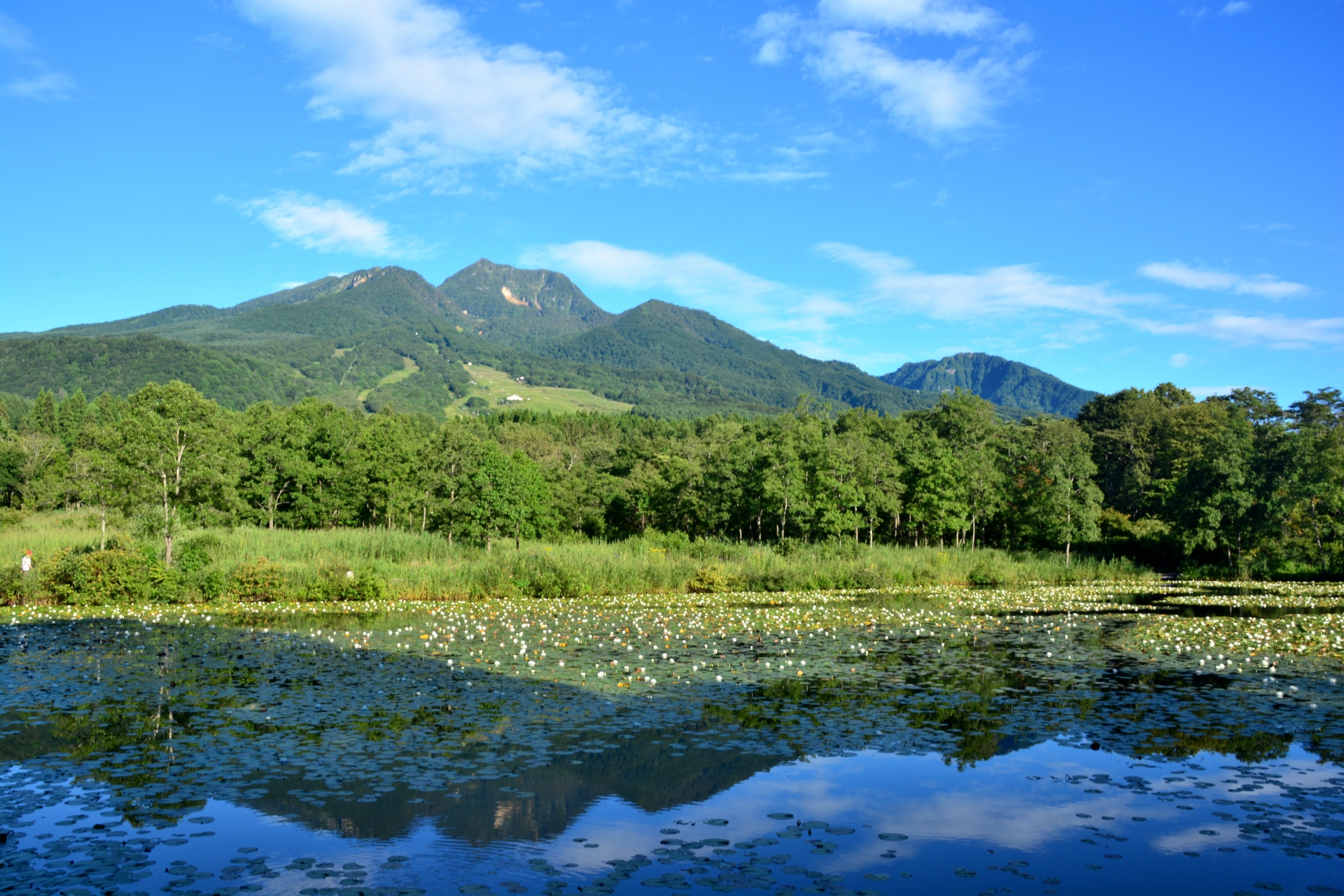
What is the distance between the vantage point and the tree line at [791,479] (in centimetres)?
4041

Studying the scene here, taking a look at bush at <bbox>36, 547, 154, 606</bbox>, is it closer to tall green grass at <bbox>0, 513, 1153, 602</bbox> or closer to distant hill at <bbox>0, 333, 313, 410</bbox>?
tall green grass at <bbox>0, 513, 1153, 602</bbox>

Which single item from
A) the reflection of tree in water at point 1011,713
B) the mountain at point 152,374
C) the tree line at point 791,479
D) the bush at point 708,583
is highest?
the mountain at point 152,374

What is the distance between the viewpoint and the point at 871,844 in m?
8.62

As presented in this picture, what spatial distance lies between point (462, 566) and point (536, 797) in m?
27.0

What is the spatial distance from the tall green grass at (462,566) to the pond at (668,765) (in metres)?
9.38

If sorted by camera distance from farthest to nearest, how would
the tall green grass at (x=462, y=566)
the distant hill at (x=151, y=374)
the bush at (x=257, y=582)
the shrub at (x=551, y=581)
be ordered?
the distant hill at (x=151, y=374) < the shrub at (x=551, y=581) < the bush at (x=257, y=582) < the tall green grass at (x=462, y=566)

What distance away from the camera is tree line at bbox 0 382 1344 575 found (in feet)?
133

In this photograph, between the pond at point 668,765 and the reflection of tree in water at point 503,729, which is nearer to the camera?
the pond at point 668,765

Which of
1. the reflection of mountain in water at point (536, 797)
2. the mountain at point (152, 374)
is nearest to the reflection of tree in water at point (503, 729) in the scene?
the reflection of mountain in water at point (536, 797)

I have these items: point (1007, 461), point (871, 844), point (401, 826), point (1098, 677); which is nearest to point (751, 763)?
point (871, 844)

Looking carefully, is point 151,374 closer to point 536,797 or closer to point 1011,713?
point 536,797

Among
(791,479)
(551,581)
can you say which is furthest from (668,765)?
(791,479)

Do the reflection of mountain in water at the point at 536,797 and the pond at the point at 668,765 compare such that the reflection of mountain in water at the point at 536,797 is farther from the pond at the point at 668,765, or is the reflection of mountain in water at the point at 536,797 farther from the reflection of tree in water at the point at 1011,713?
the reflection of tree in water at the point at 1011,713

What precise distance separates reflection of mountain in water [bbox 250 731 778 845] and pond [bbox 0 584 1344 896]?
0.15 feet
